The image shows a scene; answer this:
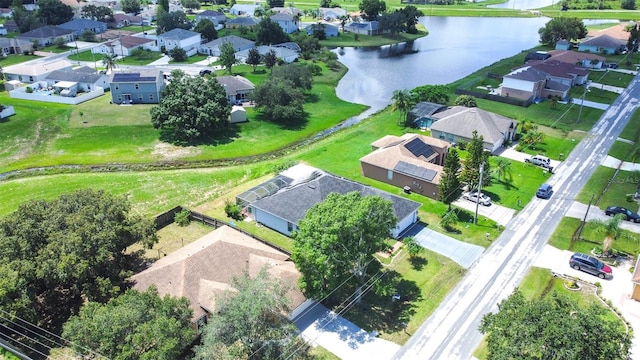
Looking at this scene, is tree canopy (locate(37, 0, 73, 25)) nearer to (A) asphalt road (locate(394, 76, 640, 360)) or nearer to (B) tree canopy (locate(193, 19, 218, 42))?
(B) tree canopy (locate(193, 19, 218, 42))

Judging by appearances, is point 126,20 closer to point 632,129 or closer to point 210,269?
point 210,269

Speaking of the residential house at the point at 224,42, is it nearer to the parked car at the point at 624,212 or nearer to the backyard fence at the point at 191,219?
the backyard fence at the point at 191,219

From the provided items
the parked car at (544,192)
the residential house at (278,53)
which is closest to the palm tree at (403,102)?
the parked car at (544,192)

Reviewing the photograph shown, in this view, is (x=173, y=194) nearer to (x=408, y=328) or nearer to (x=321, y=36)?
(x=408, y=328)

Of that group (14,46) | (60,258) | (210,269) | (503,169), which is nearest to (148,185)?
(60,258)

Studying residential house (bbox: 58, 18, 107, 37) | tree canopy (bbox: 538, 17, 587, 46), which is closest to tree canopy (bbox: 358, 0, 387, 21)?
tree canopy (bbox: 538, 17, 587, 46)

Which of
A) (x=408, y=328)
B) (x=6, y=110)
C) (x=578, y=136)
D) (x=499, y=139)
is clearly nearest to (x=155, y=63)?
(x=6, y=110)
